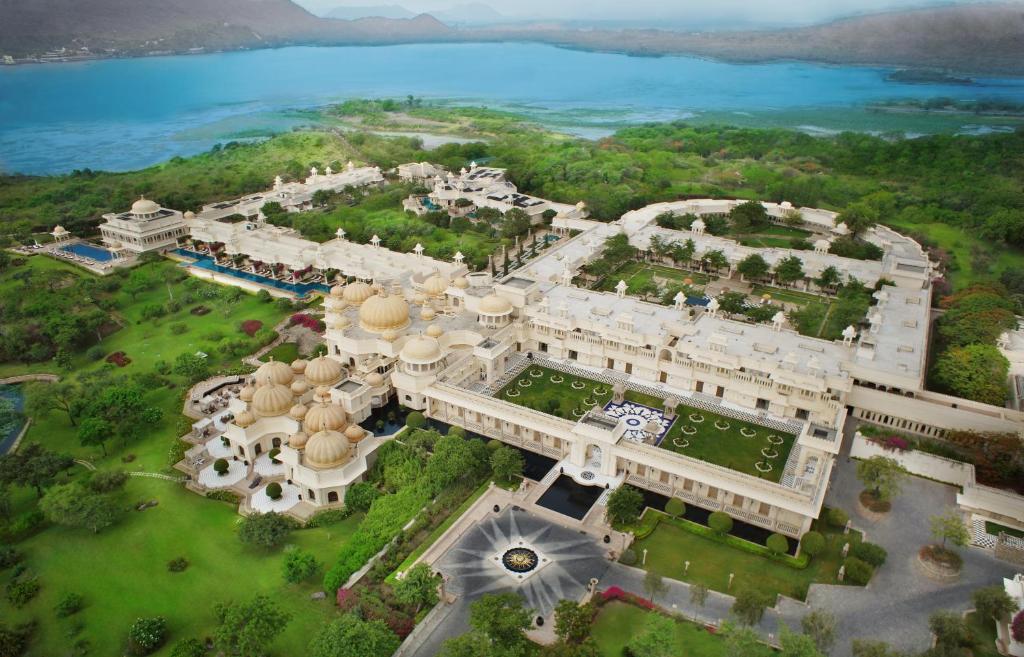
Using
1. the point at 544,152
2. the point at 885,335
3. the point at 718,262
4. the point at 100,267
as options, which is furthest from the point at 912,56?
the point at 100,267

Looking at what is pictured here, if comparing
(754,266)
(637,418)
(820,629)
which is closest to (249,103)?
(754,266)

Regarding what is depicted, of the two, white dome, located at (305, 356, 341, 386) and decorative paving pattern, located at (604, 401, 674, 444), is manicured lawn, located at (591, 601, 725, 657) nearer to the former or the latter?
decorative paving pattern, located at (604, 401, 674, 444)

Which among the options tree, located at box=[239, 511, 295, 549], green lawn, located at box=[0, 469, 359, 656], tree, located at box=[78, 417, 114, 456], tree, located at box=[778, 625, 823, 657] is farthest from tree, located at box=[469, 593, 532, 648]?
tree, located at box=[78, 417, 114, 456]

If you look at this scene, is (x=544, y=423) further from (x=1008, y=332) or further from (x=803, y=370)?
(x=1008, y=332)

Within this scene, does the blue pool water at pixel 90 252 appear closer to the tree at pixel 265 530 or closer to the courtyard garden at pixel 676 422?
the tree at pixel 265 530

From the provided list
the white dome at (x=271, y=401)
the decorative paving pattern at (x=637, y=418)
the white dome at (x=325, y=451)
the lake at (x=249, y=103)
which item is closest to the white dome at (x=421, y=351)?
the white dome at (x=271, y=401)

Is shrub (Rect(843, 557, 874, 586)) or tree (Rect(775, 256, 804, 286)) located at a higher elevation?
tree (Rect(775, 256, 804, 286))
